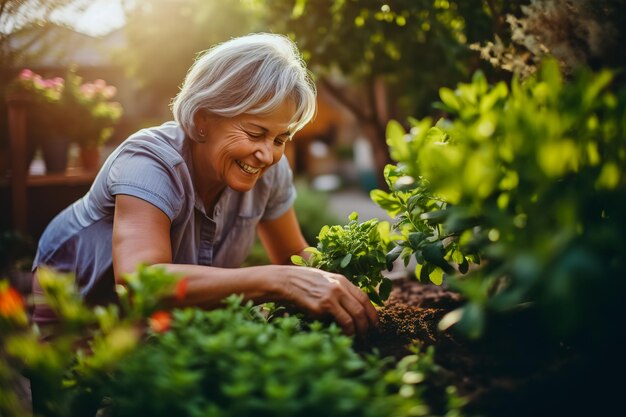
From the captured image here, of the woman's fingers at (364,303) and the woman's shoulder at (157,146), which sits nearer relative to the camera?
the woman's fingers at (364,303)

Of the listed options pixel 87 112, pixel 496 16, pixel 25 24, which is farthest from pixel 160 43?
pixel 496 16

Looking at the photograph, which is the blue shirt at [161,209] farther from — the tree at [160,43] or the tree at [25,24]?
the tree at [160,43]

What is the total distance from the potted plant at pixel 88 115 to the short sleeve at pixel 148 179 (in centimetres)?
474

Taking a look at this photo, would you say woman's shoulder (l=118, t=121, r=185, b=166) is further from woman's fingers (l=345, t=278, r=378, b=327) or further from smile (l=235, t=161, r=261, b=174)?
woman's fingers (l=345, t=278, r=378, b=327)

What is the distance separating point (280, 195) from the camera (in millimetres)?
2990

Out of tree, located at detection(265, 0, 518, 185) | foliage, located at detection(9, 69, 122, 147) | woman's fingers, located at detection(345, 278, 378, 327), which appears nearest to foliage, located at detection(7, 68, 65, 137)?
foliage, located at detection(9, 69, 122, 147)

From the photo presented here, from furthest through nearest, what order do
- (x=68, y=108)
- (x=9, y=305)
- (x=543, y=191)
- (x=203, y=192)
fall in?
1. (x=68, y=108)
2. (x=203, y=192)
3. (x=9, y=305)
4. (x=543, y=191)

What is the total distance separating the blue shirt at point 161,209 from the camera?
213 cm

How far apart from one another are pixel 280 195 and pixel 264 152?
72 centimetres

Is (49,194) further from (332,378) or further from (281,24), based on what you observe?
(332,378)

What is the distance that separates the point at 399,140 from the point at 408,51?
3.59 m

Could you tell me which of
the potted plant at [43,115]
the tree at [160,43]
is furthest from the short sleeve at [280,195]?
the tree at [160,43]

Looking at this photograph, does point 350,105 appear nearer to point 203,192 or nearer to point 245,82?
point 203,192

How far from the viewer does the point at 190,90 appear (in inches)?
95.0
